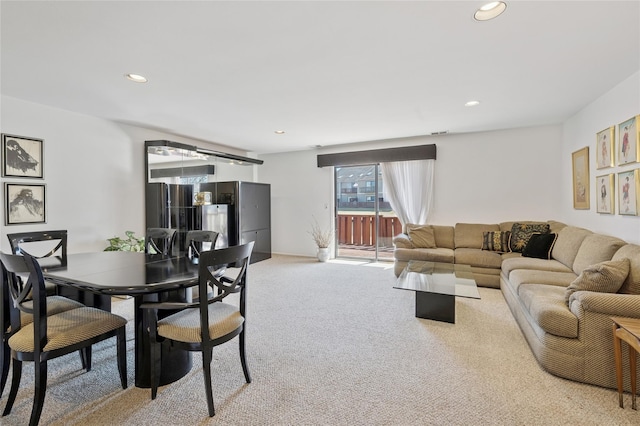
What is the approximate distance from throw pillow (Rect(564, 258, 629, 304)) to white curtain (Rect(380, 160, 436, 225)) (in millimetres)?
3340

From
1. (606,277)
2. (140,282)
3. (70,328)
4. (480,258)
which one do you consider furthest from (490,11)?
(480,258)

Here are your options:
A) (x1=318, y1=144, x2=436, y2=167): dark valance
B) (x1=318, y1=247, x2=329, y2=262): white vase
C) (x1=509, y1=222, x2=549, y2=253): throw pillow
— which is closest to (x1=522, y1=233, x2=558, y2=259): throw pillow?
(x1=509, y1=222, x2=549, y2=253): throw pillow

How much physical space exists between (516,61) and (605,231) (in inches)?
88.6

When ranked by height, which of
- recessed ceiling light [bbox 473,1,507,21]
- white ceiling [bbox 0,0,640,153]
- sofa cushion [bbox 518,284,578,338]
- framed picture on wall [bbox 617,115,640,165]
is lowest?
sofa cushion [bbox 518,284,578,338]

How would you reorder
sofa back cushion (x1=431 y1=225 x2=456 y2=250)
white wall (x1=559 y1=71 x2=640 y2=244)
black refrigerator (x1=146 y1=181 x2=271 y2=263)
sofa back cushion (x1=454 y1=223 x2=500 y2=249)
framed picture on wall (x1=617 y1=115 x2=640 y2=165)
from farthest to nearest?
sofa back cushion (x1=431 y1=225 x2=456 y2=250) < sofa back cushion (x1=454 y1=223 x2=500 y2=249) < black refrigerator (x1=146 y1=181 x2=271 y2=263) < white wall (x1=559 y1=71 x2=640 y2=244) < framed picture on wall (x1=617 y1=115 x2=640 y2=165)

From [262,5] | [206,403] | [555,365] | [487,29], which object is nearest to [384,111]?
[487,29]

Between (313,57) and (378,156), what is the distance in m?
3.51

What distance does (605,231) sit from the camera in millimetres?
3229

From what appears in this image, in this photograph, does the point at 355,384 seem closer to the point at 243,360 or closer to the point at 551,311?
the point at 243,360

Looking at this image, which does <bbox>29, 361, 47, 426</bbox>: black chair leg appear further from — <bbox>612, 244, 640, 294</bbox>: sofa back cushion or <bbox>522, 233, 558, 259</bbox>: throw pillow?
<bbox>522, 233, 558, 259</bbox>: throw pillow

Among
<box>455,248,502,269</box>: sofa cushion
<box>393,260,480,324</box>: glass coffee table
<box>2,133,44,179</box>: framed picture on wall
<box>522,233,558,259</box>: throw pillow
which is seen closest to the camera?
<box>393,260,480,324</box>: glass coffee table

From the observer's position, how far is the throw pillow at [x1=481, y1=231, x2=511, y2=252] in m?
4.36

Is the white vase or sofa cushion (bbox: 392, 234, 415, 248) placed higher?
sofa cushion (bbox: 392, 234, 415, 248)

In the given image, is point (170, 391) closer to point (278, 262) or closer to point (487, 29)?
point (487, 29)
